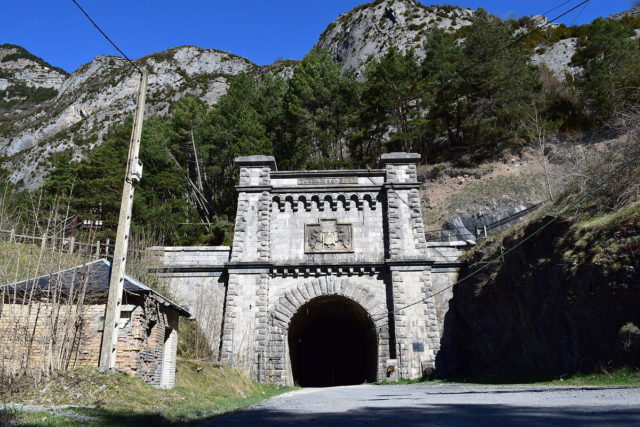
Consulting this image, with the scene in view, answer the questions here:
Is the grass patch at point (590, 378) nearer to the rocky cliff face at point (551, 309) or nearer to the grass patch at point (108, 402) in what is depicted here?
the rocky cliff face at point (551, 309)

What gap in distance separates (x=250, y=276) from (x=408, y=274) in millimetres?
6761

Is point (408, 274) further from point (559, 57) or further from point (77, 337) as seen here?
point (559, 57)

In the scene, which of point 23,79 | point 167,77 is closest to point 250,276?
point 167,77

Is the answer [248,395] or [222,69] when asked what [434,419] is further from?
[222,69]

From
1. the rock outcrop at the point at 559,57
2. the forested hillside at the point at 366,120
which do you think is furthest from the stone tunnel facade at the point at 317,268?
the rock outcrop at the point at 559,57

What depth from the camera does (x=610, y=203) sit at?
12312 mm

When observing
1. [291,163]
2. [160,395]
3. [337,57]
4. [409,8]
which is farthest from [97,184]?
[409,8]

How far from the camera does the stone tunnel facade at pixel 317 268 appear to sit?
18.8 m

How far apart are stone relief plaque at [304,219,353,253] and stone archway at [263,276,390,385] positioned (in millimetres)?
1333

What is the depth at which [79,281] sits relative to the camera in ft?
32.5

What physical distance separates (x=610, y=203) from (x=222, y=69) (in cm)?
7084

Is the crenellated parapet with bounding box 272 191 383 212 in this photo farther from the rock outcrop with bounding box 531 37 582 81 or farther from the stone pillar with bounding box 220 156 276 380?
the rock outcrop with bounding box 531 37 582 81

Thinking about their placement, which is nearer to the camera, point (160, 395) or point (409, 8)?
point (160, 395)

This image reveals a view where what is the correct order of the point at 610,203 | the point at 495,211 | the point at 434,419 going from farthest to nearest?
the point at 495,211 < the point at 610,203 < the point at 434,419
